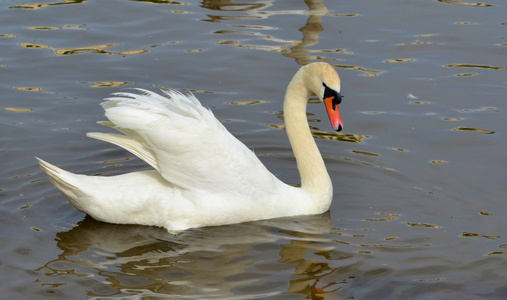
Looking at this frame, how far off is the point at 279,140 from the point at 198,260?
8.14 feet

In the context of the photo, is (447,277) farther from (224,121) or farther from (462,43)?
(462,43)

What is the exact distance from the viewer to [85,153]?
934cm

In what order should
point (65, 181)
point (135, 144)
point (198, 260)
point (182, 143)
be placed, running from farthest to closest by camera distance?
point (135, 144), point (182, 143), point (65, 181), point (198, 260)

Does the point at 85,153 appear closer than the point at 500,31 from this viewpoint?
Yes

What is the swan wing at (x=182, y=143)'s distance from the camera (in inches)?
306

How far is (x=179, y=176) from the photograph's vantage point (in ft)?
25.9

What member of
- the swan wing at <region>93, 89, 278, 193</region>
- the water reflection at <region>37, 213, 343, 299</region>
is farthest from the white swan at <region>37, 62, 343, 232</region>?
the water reflection at <region>37, 213, 343, 299</region>

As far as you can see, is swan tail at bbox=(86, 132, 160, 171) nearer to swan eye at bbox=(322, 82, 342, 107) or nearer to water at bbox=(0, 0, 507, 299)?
water at bbox=(0, 0, 507, 299)

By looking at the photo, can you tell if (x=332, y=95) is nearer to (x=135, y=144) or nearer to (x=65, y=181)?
(x=135, y=144)

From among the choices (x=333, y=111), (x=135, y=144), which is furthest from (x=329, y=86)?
(x=135, y=144)

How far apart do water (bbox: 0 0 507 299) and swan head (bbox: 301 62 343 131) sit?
0.79 metres

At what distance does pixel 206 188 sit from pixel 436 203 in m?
1.90

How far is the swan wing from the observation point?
777 cm

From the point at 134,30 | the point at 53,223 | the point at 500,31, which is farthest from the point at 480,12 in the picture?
the point at 53,223
